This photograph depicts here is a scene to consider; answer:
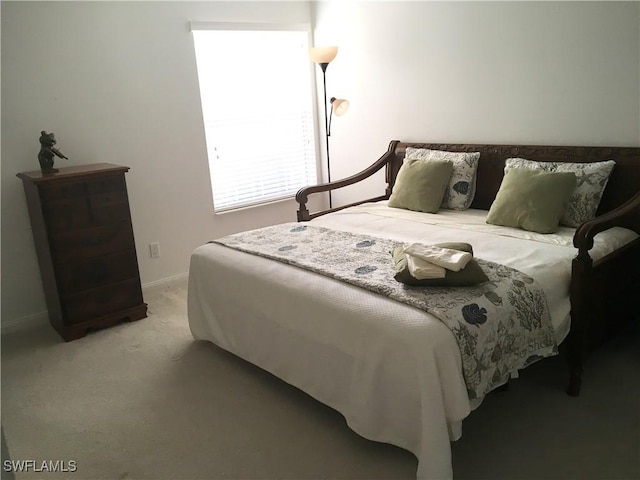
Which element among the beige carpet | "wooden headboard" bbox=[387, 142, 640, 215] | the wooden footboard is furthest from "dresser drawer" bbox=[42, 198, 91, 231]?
the wooden footboard

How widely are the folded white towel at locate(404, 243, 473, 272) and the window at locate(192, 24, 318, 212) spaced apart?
2.43m

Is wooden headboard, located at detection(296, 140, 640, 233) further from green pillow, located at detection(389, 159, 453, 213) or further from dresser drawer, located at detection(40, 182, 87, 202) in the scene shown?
dresser drawer, located at detection(40, 182, 87, 202)

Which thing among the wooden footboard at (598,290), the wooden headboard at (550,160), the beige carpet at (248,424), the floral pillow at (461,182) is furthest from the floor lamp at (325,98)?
the wooden footboard at (598,290)

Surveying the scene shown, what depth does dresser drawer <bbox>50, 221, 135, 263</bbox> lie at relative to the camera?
3.05m

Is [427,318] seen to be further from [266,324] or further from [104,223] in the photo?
[104,223]

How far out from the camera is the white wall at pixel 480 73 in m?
2.86

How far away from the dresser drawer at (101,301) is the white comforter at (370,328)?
2.12ft

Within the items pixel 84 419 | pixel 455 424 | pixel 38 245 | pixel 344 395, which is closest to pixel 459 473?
pixel 455 424

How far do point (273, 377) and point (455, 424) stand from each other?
108 cm

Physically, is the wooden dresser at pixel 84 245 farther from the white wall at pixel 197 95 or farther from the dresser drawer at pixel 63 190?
the white wall at pixel 197 95

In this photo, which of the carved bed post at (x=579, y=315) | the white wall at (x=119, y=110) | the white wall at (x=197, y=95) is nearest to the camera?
the carved bed post at (x=579, y=315)

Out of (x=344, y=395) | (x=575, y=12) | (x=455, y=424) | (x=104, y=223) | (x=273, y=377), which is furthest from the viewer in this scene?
(x=104, y=223)

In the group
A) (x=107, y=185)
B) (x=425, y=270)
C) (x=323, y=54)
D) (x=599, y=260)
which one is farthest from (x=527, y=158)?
(x=107, y=185)

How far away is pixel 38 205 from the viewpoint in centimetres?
299
